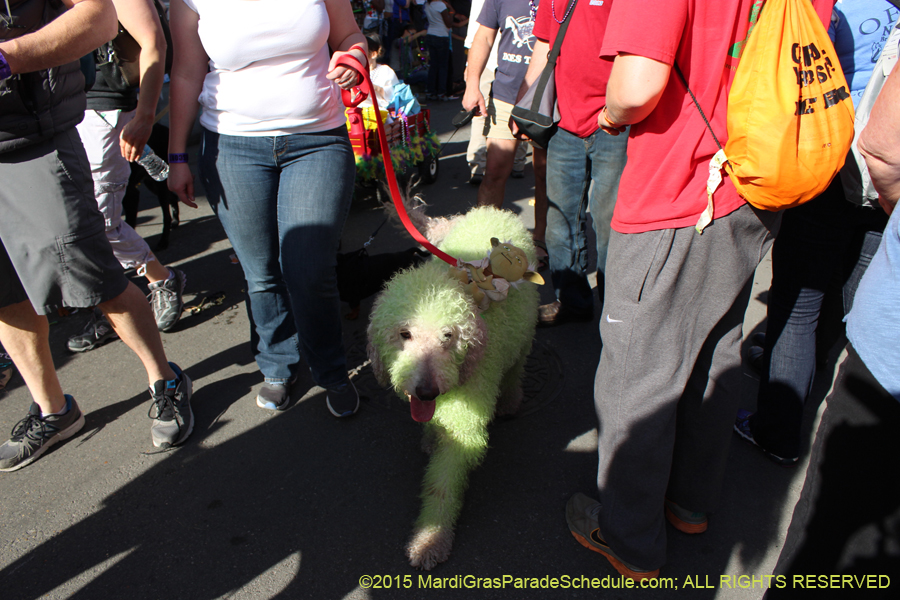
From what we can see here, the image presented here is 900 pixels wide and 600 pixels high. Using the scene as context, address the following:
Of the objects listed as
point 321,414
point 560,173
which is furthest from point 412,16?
point 321,414

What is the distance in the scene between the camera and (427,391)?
180 centimetres

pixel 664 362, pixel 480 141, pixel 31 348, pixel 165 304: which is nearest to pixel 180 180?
pixel 31 348

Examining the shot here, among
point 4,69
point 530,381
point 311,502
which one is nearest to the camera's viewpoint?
point 4,69

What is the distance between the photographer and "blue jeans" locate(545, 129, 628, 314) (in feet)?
8.48

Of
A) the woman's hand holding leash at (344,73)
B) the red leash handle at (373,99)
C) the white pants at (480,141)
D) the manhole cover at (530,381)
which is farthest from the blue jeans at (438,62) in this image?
the woman's hand holding leash at (344,73)

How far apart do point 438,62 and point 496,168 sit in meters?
7.84

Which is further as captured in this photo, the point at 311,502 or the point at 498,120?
the point at 498,120

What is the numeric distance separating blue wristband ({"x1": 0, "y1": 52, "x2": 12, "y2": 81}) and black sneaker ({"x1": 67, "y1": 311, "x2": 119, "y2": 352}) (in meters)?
1.94

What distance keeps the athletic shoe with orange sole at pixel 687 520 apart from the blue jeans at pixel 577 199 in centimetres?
131

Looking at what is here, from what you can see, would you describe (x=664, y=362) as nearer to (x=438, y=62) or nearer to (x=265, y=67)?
(x=265, y=67)

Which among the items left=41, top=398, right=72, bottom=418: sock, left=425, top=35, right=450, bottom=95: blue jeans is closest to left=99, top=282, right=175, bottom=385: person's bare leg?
left=41, top=398, right=72, bottom=418: sock

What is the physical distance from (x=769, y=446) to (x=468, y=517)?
138 cm

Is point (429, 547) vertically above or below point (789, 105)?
below

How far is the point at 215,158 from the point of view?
2244 millimetres
